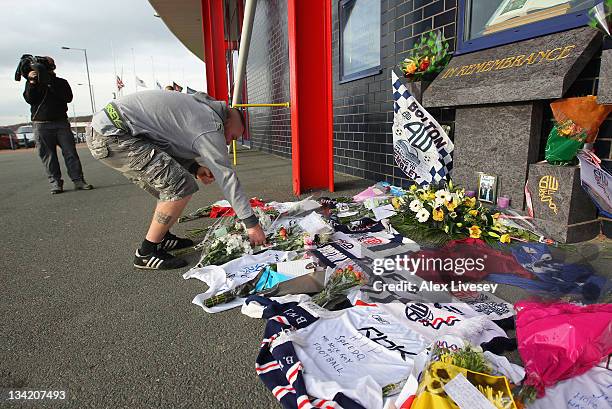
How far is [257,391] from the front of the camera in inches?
60.4

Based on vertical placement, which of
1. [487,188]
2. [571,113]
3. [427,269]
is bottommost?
[427,269]

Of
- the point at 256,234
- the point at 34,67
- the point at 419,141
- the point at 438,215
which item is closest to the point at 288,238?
the point at 256,234

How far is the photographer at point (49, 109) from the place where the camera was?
5.82 metres

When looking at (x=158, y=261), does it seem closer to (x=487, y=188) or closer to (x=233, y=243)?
(x=233, y=243)

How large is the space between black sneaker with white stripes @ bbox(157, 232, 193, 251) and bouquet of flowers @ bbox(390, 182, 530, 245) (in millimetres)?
1879

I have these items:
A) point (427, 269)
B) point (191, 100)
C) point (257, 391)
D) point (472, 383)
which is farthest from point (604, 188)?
point (191, 100)

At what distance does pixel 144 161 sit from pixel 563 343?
2648 mm

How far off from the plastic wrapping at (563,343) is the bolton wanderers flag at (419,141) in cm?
237

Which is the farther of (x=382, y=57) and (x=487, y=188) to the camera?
(x=382, y=57)

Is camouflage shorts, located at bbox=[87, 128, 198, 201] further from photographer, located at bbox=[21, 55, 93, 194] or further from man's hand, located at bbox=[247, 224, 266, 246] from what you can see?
photographer, located at bbox=[21, 55, 93, 194]

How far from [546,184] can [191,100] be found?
2.71m

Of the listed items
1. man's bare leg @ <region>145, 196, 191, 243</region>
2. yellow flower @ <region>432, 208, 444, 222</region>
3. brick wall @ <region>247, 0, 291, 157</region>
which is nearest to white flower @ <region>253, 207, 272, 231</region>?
man's bare leg @ <region>145, 196, 191, 243</region>

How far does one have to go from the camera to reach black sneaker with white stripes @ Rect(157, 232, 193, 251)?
10.8ft

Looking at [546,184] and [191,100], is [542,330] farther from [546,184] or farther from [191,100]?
[191,100]
